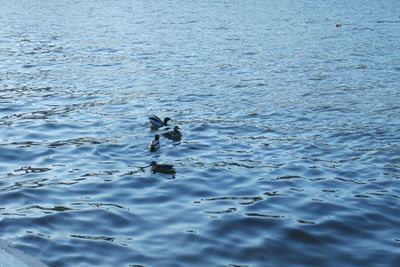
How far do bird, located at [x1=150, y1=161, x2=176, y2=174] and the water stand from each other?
17cm

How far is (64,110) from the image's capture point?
20391mm

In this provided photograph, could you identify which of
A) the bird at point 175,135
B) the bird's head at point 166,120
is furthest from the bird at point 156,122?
the bird at point 175,135

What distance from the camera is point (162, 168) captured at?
1475cm

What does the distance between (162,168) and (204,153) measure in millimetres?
1571

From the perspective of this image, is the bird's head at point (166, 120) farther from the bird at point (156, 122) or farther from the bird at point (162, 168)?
the bird at point (162, 168)

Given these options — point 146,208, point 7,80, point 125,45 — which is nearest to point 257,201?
point 146,208

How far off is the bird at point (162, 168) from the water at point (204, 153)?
0.17 meters

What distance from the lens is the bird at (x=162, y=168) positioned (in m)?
14.6

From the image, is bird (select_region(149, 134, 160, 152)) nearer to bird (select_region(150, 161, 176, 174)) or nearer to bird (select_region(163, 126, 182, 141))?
bird (select_region(163, 126, 182, 141))

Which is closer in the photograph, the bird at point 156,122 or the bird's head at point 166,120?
the bird at point 156,122

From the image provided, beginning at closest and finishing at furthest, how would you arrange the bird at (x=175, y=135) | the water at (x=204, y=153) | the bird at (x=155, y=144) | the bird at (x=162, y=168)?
the water at (x=204, y=153), the bird at (x=162, y=168), the bird at (x=155, y=144), the bird at (x=175, y=135)

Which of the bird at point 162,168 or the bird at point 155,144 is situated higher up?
the bird at point 155,144

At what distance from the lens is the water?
35.3ft

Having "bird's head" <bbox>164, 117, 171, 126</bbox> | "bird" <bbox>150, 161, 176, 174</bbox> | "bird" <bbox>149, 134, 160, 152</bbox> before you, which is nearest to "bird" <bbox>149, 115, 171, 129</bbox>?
"bird's head" <bbox>164, 117, 171, 126</bbox>
